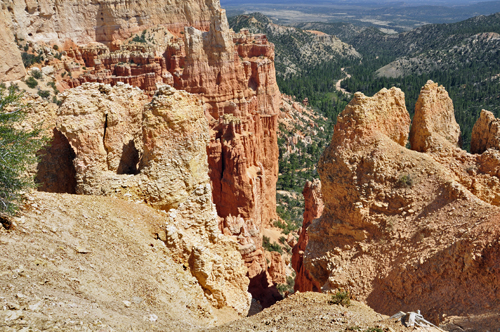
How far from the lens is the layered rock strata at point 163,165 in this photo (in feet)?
34.4

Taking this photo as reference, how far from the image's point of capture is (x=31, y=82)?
42562 millimetres

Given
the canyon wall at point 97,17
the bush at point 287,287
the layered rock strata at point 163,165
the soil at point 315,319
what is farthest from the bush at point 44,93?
the soil at point 315,319

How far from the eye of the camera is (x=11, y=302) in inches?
212

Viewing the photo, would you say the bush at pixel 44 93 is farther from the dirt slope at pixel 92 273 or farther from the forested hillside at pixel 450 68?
the forested hillside at pixel 450 68

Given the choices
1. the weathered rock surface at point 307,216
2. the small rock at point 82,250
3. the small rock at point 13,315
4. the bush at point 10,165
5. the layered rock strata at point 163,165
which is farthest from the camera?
the weathered rock surface at point 307,216

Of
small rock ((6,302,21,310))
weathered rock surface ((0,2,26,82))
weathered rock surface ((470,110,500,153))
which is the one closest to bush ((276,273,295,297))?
weathered rock surface ((470,110,500,153))

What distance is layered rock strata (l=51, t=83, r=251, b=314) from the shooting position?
10484 millimetres

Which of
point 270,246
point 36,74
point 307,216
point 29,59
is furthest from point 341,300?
point 29,59

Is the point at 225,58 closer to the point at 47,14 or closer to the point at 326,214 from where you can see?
the point at 326,214

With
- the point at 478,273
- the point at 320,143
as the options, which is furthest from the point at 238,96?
the point at 478,273

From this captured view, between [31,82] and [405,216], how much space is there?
144 feet

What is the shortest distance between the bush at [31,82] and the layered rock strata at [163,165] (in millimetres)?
36751

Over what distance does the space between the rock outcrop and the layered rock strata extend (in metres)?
4.10

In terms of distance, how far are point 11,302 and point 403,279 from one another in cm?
1002
